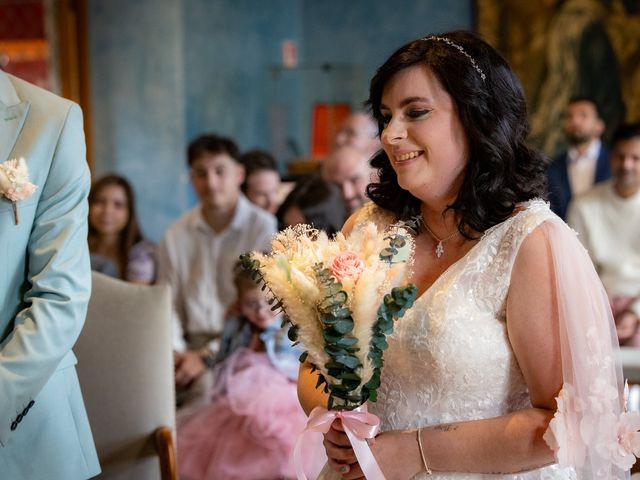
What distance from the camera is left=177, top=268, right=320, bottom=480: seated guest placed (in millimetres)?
3186

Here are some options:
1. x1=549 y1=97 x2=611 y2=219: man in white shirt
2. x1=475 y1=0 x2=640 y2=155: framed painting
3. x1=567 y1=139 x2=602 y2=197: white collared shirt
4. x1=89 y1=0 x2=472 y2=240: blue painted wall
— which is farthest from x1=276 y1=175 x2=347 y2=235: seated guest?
x1=475 y1=0 x2=640 y2=155: framed painting

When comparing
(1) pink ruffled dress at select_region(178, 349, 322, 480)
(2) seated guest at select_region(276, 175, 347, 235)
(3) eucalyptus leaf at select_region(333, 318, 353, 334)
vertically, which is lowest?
(1) pink ruffled dress at select_region(178, 349, 322, 480)

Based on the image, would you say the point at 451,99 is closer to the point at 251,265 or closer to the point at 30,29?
the point at 251,265

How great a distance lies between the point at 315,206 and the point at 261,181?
5.58 feet

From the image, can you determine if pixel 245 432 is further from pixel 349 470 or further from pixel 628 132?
pixel 628 132

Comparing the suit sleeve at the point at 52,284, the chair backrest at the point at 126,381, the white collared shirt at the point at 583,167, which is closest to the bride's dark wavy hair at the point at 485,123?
the suit sleeve at the point at 52,284

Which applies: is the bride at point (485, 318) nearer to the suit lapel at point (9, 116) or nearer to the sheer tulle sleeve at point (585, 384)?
the sheer tulle sleeve at point (585, 384)

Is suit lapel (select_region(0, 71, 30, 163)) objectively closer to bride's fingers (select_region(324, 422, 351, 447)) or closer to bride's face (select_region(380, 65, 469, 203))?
bride's face (select_region(380, 65, 469, 203))

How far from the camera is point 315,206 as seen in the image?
3.77 m

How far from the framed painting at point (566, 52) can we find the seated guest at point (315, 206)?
3992mm

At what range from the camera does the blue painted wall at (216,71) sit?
20.8 feet

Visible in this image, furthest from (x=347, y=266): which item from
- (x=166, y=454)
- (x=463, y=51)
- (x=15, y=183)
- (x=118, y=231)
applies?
(x=118, y=231)

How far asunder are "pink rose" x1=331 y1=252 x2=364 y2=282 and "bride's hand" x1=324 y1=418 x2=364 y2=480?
0.35m

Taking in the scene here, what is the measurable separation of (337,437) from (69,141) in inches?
32.4
